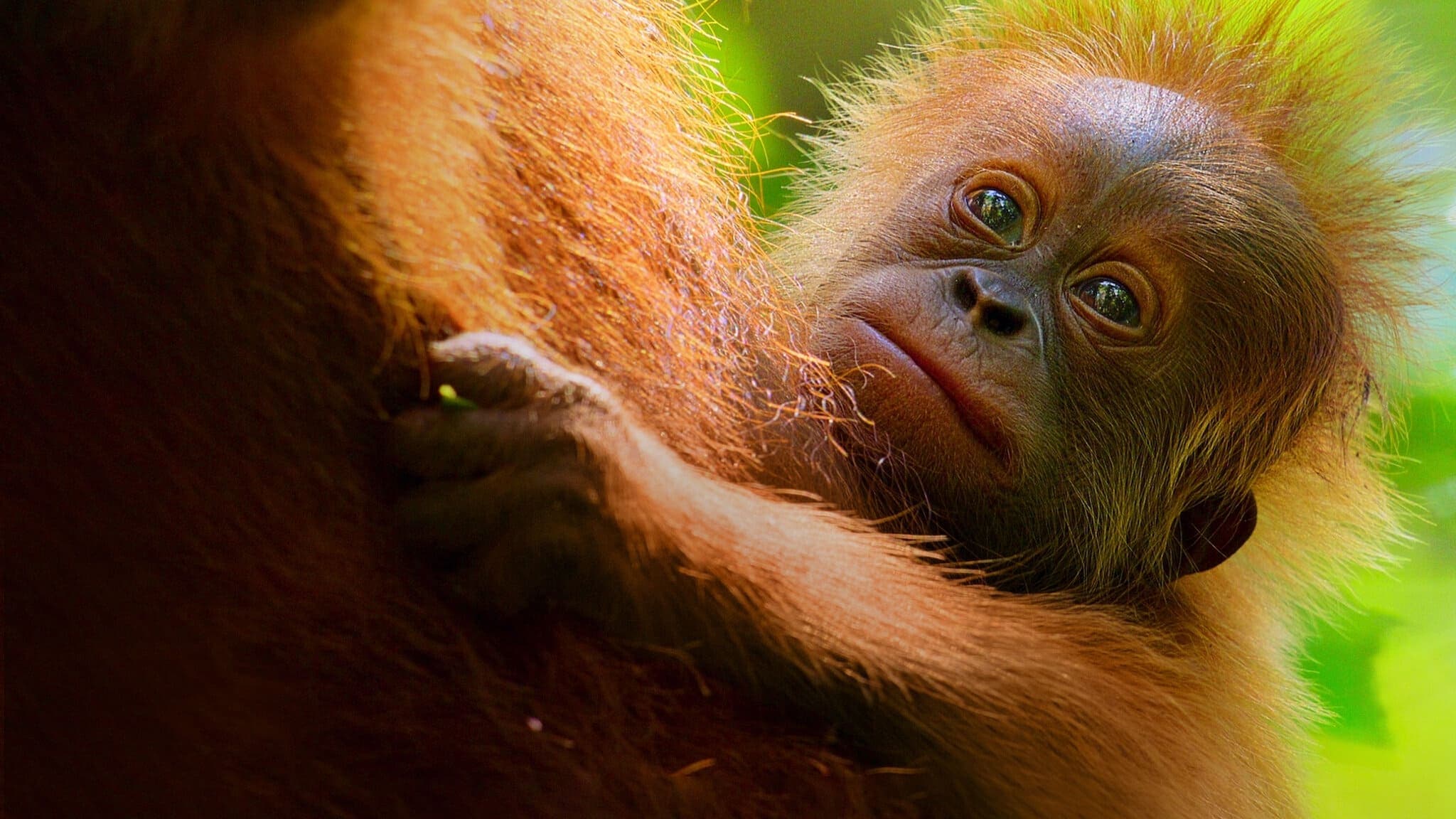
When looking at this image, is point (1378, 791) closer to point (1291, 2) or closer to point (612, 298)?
point (1291, 2)

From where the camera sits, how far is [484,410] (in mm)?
808

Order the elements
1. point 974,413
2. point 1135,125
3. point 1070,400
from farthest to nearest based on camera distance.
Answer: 1. point 1135,125
2. point 1070,400
3. point 974,413

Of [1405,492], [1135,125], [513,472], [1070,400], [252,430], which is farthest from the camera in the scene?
[1405,492]

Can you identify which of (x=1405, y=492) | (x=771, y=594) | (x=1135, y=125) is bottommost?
(x=771, y=594)

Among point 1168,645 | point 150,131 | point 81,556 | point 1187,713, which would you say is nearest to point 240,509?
point 81,556

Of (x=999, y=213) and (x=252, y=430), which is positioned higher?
(x=999, y=213)

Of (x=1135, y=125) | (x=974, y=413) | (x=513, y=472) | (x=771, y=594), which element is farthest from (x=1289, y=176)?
(x=513, y=472)

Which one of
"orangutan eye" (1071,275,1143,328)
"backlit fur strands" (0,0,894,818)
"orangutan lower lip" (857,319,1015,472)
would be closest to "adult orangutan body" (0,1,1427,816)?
"backlit fur strands" (0,0,894,818)

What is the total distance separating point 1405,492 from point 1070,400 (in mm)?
924

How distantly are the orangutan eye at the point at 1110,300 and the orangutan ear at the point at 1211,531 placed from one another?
307mm

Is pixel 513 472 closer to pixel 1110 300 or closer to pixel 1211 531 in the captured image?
pixel 1110 300

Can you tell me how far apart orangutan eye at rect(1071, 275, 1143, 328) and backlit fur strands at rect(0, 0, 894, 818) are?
3.98 ft

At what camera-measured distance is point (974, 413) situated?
1.70m

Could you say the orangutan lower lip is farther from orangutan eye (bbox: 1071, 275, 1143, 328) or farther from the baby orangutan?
orangutan eye (bbox: 1071, 275, 1143, 328)
